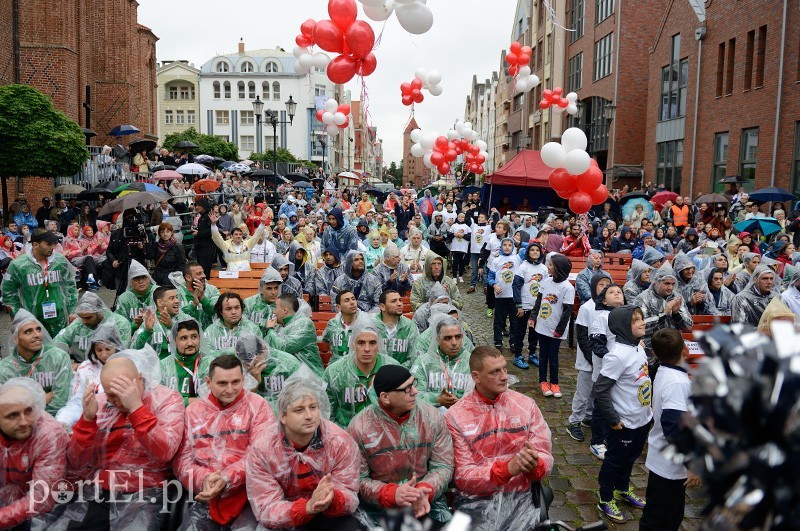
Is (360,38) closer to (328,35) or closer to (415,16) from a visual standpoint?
(328,35)

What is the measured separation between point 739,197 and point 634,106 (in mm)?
15692

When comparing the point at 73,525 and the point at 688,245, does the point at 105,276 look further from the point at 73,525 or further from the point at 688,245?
the point at 688,245

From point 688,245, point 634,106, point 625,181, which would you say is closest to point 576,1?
point 634,106

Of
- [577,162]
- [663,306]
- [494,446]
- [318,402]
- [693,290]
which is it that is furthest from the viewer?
[577,162]

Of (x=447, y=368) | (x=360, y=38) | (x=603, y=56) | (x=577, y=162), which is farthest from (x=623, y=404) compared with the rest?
(x=603, y=56)

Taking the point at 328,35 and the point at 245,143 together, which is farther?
the point at 245,143

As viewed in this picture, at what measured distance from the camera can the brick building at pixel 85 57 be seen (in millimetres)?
21641

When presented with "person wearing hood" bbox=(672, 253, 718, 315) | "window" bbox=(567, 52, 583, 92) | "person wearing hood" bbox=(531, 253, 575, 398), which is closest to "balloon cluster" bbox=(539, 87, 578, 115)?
"person wearing hood" bbox=(672, 253, 718, 315)

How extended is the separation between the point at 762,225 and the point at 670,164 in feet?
46.0

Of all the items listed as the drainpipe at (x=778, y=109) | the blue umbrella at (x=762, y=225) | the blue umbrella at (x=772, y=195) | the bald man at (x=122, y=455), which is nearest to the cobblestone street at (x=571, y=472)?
the bald man at (x=122, y=455)

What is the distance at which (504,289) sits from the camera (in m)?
10.1

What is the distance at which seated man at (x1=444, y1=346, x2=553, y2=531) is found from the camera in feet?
12.7

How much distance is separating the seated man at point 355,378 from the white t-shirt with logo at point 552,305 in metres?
3.59

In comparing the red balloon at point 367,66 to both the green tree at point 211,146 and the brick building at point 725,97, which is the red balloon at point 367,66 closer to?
the brick building at point 725,97
